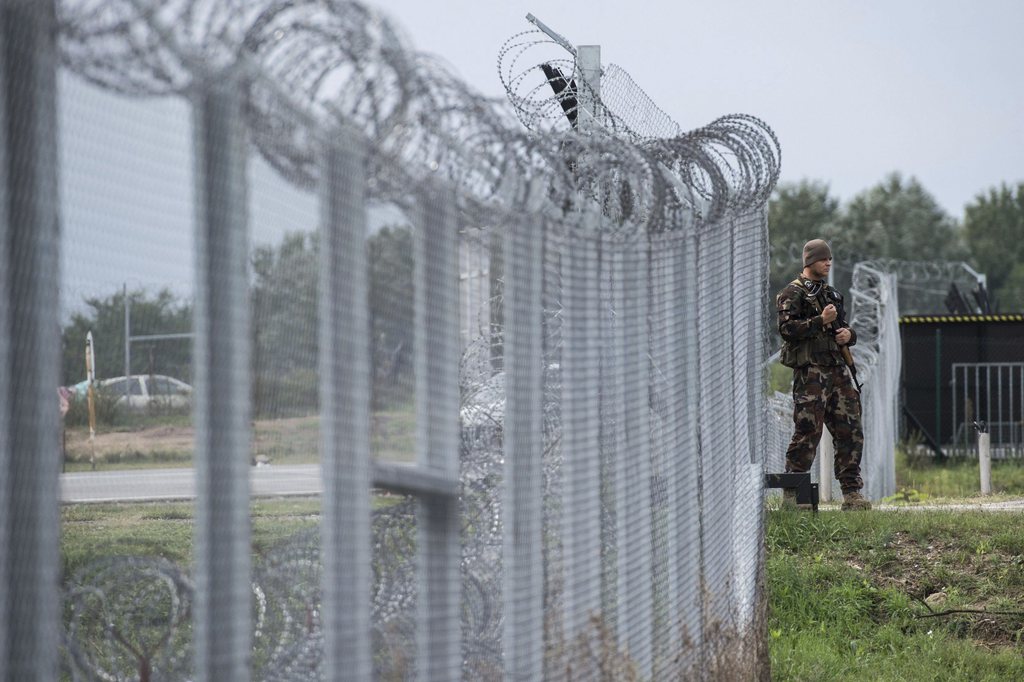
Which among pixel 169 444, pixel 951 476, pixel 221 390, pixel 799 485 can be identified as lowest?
pixel 951 476

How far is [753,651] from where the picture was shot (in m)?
6.05

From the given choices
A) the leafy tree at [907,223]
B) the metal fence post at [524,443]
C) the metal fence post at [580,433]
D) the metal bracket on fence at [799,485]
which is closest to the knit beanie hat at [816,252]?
the metal bracket on fence at [799,485]

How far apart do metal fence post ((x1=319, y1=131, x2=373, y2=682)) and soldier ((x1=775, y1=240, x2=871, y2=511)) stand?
672 centimetres

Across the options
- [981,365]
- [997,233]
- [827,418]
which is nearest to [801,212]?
[997,233]

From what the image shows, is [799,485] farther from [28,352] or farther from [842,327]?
[28,352]

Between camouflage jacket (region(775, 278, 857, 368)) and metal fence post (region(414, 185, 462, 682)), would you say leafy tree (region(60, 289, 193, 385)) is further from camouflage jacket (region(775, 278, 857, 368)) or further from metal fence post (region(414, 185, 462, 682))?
camouflage jacket (region(775, 278, 857, 368))

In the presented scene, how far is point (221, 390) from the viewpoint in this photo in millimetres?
2422

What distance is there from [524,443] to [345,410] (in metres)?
0.96

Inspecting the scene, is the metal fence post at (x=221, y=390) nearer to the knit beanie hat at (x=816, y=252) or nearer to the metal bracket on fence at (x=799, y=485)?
the metal bracket on fence at (x=799, y=485)

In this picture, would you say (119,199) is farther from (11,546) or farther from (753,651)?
(753,651)

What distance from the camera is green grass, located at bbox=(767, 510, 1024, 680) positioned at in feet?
23.3

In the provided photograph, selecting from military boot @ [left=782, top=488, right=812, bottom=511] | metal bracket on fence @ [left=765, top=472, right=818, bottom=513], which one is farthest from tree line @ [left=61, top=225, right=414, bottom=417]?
military boot @ [left=782, top=488, right=812, bottom=511]

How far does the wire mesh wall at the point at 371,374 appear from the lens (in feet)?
7.79

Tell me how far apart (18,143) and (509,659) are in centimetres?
171
